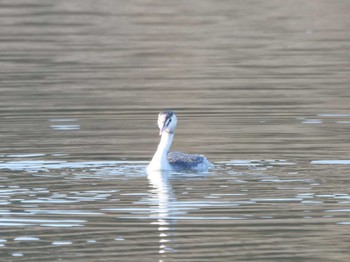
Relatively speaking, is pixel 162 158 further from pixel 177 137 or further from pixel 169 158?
pixel 177 137

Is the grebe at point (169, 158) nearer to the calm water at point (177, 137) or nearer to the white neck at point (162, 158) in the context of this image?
the white neck at point (162, 158)

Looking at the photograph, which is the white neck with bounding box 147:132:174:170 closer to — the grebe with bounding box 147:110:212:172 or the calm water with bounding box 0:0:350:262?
the grebe with bounding box 147:110:212:172

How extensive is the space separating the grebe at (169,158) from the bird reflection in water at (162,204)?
0.14 m

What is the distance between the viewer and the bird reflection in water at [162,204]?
533 inches

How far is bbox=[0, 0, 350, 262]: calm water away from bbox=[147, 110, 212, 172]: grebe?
0.58 feet

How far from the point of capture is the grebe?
17.8m

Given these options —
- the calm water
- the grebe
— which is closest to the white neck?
the grebe

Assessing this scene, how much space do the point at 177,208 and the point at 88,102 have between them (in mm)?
10090

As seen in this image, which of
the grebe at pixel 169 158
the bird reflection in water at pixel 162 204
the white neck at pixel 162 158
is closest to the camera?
the bird reflection in water at pixel 162 204

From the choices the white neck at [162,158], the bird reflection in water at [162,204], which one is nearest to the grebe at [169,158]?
the white neck at [162,158]

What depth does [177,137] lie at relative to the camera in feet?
70.4

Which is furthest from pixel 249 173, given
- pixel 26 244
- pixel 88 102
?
pixel 88 102

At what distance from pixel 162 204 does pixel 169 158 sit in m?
3.21

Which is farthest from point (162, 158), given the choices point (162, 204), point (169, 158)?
point (162, 204)
